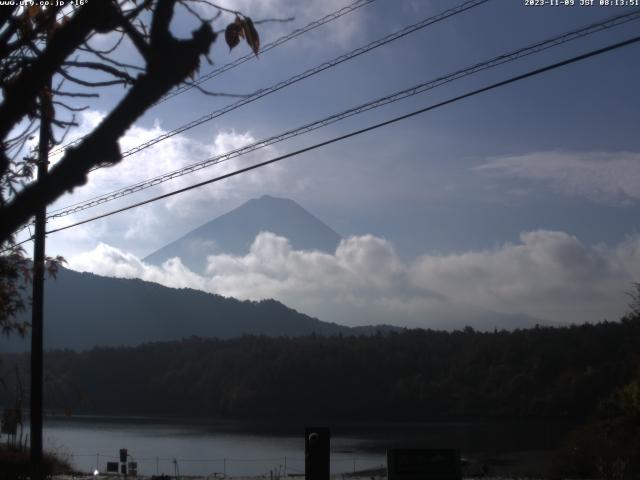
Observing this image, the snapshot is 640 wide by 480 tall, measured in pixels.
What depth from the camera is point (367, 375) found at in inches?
4267

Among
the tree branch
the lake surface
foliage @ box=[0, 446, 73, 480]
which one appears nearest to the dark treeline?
the lake surface

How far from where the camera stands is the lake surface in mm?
52781

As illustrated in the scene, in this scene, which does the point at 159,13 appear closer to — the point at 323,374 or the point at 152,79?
the point at 152,79

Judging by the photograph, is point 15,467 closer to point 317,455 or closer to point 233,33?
point 317,455

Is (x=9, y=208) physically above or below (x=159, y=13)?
below

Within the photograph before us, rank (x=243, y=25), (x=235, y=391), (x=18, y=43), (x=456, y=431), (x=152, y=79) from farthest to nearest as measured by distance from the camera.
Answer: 1. (x=235, y=391)
2. (x=456, y=431)
3. (x=18, y=43)
4. (x=243, y=25)
5. (x=152, y=79)

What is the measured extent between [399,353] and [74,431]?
157 ft

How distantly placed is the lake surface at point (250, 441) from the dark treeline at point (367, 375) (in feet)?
21.4

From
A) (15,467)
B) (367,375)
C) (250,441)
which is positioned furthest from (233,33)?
(367,375)

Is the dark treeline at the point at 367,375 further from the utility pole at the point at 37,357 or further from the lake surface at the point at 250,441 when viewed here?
the utility pole at the point at 37,357

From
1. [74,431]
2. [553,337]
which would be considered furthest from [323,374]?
[74,431]

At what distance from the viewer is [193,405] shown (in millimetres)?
113875

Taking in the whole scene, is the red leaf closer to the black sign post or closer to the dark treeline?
the black sign post

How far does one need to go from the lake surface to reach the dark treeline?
6522 mm
